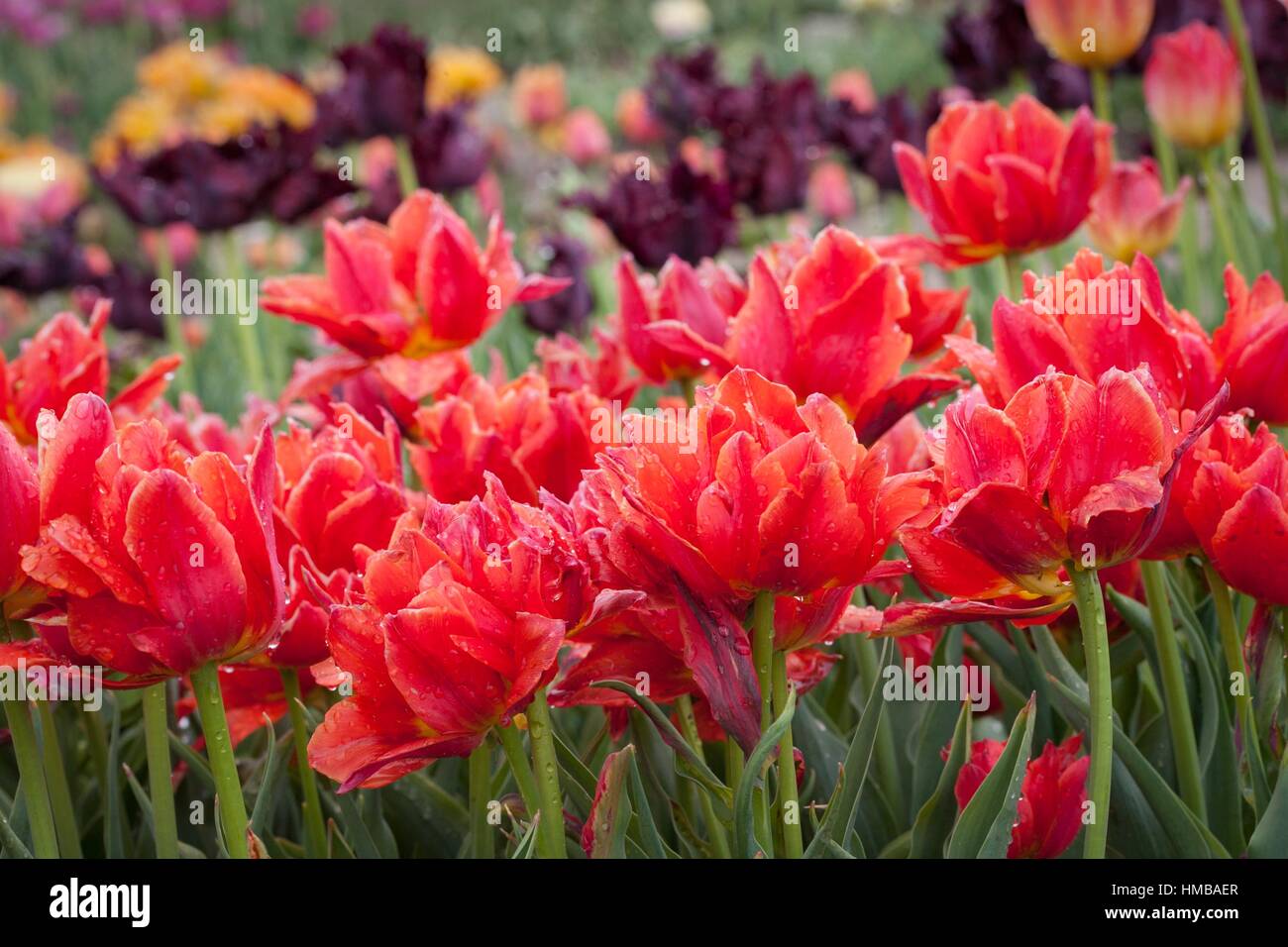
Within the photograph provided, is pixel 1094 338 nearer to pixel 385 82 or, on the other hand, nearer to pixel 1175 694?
pixel 1175 694

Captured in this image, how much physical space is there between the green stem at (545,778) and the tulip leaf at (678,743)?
0.04 meters

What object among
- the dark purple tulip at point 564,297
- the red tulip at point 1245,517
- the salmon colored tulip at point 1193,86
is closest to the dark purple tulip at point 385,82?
the dark purple tulip at point 564,297

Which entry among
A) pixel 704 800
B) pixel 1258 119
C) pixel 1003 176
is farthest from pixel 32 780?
pixel 1258 119

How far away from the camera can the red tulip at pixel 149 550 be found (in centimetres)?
79

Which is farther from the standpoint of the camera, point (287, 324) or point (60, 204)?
point (60, 204)

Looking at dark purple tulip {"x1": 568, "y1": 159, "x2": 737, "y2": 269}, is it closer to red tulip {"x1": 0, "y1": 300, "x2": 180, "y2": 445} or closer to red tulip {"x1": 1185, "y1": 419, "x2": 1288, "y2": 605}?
red tulip {"x1": 0, "y1": 300, "x2": 180, "y2": 445}

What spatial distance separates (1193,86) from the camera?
2.00 metres

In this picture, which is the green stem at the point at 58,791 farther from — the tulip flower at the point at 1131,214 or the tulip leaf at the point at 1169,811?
the tulip flower at the point at 1131,214

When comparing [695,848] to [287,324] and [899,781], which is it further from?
[287,324]

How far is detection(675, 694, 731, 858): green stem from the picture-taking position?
917 mm

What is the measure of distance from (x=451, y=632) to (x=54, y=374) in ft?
2.11

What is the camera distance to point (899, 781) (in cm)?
114

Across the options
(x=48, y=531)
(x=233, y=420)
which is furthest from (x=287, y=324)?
(x=48, y=531)
